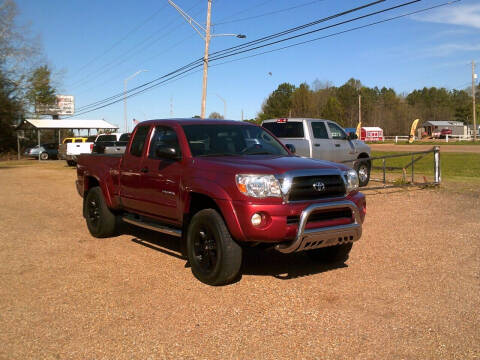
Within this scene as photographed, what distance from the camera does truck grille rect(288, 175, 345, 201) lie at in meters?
5.26

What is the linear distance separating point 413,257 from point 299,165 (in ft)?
8.23

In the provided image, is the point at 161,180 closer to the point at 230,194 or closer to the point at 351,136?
the point at 230,194

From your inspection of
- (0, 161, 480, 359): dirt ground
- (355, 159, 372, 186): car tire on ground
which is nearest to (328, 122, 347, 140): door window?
(355, 159, 372, 186): car tire on ground

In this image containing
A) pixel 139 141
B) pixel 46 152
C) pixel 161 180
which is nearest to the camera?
pixel 161 180

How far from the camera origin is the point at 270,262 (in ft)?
21.9

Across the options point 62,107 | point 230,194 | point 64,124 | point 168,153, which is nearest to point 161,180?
point 168,153

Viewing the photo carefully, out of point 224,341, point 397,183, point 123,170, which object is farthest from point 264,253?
point 397,183

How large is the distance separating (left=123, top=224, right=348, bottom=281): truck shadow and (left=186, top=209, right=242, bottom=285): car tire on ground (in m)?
0.46

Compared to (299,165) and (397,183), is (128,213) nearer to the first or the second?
(299,165)

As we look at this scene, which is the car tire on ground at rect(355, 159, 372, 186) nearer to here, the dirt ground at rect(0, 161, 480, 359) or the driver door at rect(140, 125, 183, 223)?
the dirt ground at rect(0, 161, 480, 359)

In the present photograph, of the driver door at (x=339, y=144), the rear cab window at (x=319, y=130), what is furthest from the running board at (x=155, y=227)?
the driver door at (x=339, y=144)

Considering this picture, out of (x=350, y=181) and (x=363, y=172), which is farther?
(x=363, y=172)

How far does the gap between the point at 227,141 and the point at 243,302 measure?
7.58 feet

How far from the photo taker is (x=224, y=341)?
4.08 metres
